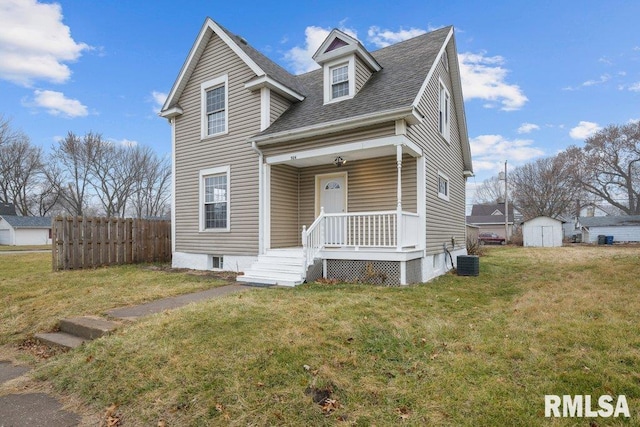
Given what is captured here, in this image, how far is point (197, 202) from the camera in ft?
38.3

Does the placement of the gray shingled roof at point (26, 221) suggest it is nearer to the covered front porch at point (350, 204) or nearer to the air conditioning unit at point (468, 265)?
the covered front porch at point (350, 204)

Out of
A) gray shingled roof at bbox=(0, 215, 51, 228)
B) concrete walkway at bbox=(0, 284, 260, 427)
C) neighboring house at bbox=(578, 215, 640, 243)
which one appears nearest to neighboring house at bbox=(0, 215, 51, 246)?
gray shingled roof at bbox=(0, 215, 51, 228)

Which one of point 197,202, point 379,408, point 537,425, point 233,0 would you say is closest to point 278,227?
point 197,202

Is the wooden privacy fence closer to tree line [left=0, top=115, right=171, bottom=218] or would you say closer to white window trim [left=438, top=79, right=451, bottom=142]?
white window trim [left=438, top=79, right=451, bottom=142]

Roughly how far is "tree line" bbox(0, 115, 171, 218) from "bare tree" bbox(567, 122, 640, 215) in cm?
5315

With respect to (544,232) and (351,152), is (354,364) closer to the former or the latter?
(351,152)

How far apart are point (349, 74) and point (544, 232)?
29085mm

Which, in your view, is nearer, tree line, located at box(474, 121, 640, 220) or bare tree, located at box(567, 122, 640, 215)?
bare tree, located at box(567, 122, 640, 215)

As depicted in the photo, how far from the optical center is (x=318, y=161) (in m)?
10.1

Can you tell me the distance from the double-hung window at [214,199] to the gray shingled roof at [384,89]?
2.43 meters

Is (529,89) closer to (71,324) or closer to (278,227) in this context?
(278,227)

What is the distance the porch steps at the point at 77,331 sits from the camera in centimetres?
461

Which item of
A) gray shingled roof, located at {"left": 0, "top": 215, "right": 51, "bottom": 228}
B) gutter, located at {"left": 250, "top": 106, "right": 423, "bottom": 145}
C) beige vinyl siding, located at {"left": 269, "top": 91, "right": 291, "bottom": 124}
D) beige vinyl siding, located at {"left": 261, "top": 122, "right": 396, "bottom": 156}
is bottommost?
gray shingled roof, located at {"left": 0, "top": 215, "right": 51, "bottom": 228}

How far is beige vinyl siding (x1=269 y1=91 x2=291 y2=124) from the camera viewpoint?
10.4 meters
